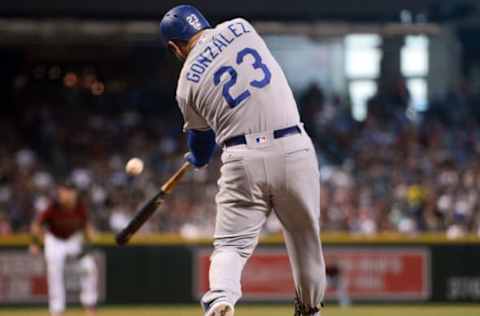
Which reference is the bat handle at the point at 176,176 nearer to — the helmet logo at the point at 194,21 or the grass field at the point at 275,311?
the helmet logo at the point at 194,21

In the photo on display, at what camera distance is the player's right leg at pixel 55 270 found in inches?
557

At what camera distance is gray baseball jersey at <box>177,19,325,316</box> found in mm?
6523

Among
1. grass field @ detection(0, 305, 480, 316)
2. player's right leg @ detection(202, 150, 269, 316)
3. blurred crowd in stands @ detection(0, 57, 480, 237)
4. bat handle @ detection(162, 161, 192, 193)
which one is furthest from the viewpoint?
blurred crowd in stands @ detection(0, 57, 480, 237)

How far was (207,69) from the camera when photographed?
663 cm

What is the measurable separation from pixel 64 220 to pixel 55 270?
2.04 feet

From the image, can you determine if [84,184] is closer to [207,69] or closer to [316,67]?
[316,67]

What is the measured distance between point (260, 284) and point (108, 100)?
283 inches

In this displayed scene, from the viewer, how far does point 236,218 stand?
259 inches

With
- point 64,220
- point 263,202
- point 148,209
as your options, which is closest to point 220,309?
point 263,202

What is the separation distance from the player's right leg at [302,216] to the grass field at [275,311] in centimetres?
839

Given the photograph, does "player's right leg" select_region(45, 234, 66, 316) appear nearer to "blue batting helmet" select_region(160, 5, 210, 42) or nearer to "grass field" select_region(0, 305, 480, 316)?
"grass field" select_region(0, 305, 480, 316)

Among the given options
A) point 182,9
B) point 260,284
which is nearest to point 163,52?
point 260,284

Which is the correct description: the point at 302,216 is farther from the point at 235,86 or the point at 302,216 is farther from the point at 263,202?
the point at 235,86

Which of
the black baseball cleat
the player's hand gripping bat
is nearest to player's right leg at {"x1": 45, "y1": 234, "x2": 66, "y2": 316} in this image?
the player's hand gripping bat
